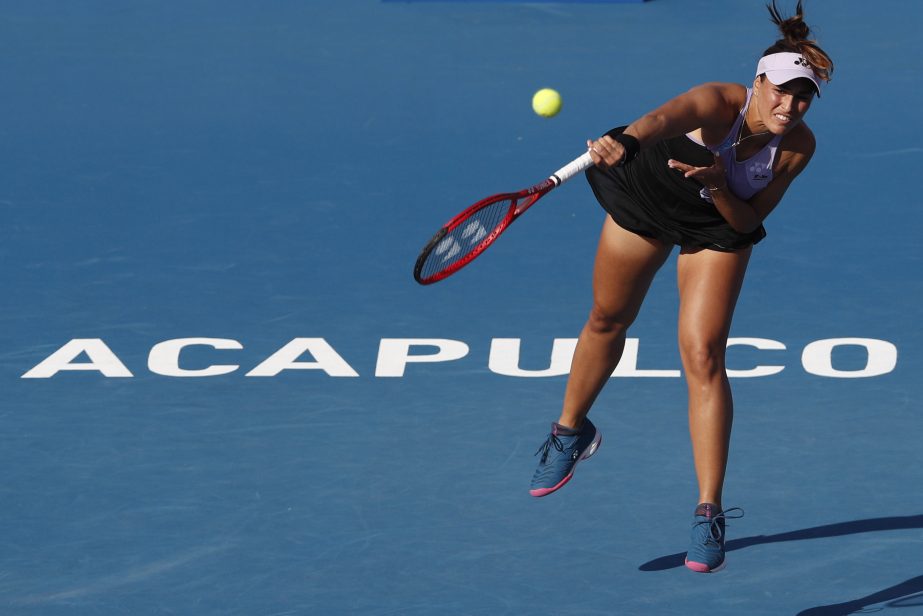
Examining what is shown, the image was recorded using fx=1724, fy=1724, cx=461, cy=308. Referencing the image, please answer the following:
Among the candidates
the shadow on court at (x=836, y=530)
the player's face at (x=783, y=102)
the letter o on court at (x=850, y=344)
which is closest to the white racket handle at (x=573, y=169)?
the player's face at (x=783, y=102)

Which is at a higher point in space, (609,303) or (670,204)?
(670,204)

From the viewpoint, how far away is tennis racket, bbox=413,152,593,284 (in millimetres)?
5445

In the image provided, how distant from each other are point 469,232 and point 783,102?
1120 millimetres

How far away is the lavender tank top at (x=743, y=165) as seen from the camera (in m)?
5.52

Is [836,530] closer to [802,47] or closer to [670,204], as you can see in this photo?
[670,204]

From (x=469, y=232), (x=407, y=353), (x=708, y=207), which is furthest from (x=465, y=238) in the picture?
(x=407, y=353)

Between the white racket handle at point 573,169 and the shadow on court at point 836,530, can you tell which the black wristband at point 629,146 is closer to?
the white racket handle at point 573,169

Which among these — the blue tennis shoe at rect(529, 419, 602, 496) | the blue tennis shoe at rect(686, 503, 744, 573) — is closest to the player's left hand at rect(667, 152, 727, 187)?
the blue tennis shoe at rect(686, 503, 744, 573)

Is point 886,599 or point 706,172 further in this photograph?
point 886,599

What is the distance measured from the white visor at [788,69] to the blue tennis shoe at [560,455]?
1.66 m

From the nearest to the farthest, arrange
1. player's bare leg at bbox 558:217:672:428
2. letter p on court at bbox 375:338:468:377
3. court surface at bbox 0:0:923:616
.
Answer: player's bare leg at bbox 558:217:672:428 → court surface at bbox 0:0:923:616 → letter p on court at bbox 375:338:468:377

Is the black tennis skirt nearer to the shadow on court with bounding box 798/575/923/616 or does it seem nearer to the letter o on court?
the shadow on court with bounding box 798/575/923/616

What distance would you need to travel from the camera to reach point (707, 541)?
226 inches

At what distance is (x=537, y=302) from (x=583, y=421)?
90.5 inches
